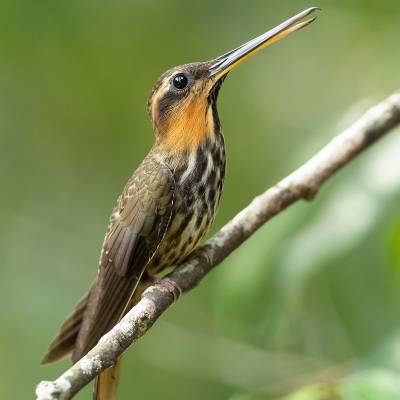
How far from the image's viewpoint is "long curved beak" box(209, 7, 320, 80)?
14.0 feet

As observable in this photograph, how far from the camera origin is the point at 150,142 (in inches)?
327

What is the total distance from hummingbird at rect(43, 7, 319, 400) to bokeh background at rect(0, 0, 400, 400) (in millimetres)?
387

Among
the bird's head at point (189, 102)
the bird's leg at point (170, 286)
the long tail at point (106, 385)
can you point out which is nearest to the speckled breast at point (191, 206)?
the bird's head at point (189, 102)

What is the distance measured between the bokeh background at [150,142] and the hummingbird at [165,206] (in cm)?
39

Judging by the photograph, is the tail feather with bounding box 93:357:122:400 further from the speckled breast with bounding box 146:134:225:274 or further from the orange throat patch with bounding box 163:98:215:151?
the orange throat patch with bounding box 163:98:215:151

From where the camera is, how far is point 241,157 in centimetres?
835

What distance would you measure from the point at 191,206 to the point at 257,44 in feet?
3.09

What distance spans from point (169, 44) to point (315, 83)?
1.75 m

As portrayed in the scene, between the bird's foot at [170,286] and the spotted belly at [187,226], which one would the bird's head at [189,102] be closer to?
the spotted belly at [187,226]

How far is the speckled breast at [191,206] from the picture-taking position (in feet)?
15.4

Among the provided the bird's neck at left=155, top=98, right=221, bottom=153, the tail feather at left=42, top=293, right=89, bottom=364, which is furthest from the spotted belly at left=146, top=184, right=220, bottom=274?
the tail feather at left=42, top=293, right=89, bottom=364

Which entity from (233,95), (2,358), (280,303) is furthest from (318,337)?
(233,95)

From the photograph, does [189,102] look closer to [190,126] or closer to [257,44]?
[190,126]

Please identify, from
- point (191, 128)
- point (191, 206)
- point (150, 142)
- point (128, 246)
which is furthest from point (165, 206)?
point (150, 142)
